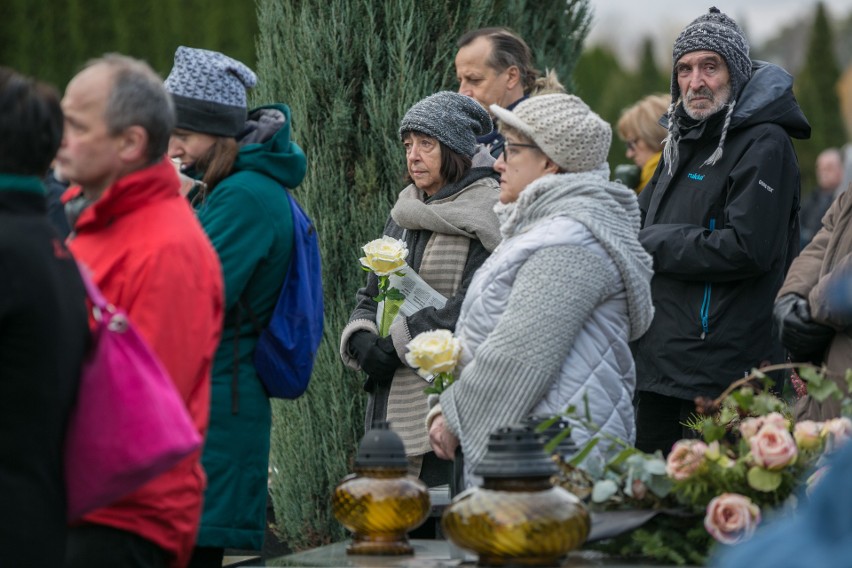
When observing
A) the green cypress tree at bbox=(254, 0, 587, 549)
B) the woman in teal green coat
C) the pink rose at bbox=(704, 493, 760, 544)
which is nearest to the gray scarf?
the woman in teal green coat

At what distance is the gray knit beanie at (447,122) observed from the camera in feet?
15.7

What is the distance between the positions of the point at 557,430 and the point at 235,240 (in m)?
1.04

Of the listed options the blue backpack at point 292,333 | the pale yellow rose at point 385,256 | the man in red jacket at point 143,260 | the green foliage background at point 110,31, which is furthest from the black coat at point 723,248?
the green foliage background at point 110,31

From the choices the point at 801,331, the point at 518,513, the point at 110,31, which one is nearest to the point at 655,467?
the point at 518,513

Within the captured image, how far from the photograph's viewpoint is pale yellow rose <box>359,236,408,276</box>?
4.60m

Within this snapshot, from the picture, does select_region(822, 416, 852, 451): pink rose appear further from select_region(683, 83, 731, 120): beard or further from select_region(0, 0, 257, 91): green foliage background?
select_region(0, 0, 257, 91): green foliage background

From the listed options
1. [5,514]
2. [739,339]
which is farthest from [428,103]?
[5,514]

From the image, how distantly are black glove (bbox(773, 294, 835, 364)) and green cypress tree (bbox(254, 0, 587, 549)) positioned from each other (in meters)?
2.50

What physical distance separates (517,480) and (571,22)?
14.8 ft

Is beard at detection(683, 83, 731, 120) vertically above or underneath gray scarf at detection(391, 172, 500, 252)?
above

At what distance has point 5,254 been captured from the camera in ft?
8.50

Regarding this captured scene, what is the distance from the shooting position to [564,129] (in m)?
3.79

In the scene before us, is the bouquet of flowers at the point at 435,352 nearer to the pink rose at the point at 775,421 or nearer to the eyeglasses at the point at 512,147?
the eyeglasses at the point at 512,147

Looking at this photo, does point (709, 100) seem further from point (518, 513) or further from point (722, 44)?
point (518, 513)
